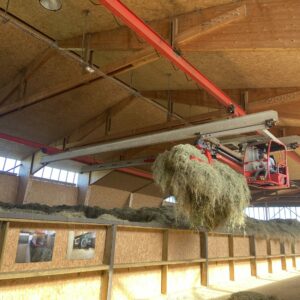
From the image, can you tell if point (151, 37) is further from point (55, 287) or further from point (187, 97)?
point (187, 97)

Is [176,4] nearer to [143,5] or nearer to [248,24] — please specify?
[143,5]

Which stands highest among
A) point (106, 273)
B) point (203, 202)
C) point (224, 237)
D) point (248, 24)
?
point (248, 24)

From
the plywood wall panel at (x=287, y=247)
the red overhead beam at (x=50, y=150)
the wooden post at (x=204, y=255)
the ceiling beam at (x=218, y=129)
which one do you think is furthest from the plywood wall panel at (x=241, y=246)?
the red overhead beam at (x=50, y=150)

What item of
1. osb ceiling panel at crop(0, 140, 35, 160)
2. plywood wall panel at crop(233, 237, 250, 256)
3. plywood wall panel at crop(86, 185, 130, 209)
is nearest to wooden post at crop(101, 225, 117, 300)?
plywood wall panel at crop(233, 237, 250, 256)

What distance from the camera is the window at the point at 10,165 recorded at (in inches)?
369

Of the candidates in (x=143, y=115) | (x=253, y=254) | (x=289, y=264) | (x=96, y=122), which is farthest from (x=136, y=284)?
(x=289, y=264)

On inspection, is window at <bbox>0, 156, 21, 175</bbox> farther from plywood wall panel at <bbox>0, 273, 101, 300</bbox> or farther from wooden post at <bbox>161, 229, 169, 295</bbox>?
plywood wall panel at <bbox>0, 273, 101, 300</bbox>

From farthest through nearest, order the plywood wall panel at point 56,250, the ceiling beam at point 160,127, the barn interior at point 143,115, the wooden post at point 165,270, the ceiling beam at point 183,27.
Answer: the ceiling beam at point 160,127, the wooden post at point 165,270, the ceiling beam at point 183,27, the barn interior at point 143,115, the plywood wall panel at point 56,250

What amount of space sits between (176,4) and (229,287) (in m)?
4.88

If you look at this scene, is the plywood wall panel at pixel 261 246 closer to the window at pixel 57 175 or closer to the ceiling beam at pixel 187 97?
the ceiling beam at pixel 187 97

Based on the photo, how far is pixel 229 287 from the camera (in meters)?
5.57

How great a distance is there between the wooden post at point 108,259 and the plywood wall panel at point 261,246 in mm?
4957

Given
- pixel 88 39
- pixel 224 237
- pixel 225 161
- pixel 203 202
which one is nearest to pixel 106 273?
pixel 203 202

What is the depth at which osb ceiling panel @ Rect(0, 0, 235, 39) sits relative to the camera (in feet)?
13.8
